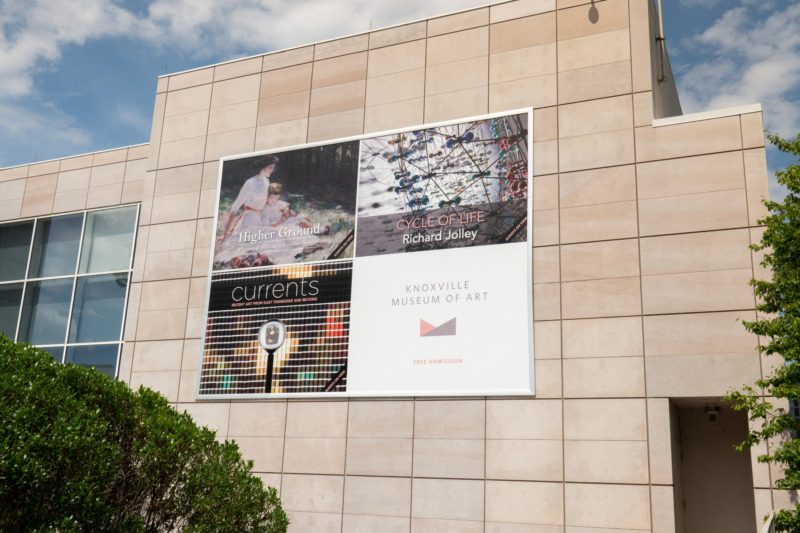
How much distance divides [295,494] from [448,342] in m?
4.73

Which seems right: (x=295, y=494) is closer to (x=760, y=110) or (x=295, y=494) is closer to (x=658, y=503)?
(x=658, y=503)

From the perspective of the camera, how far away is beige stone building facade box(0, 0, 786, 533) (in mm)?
14414

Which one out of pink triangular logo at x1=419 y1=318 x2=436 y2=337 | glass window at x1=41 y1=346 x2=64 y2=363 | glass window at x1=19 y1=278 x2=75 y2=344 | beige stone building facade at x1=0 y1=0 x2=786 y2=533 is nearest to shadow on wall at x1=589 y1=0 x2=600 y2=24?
beige stone building facade at x1=0 y1=0 x2=786 y2=533

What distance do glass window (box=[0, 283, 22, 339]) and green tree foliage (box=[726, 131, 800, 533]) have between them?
19.1 metres

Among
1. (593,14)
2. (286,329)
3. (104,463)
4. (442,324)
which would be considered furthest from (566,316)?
(104,463)

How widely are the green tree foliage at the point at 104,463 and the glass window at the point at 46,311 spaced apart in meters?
11.0

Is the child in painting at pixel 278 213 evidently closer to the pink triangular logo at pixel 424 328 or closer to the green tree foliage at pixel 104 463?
the pink triangular logo at pixel 424 328

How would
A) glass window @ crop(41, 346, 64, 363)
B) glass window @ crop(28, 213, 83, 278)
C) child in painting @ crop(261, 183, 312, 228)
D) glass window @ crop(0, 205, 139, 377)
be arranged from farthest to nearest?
1. glass window @ crop(28, 213, 83, 278)
2. glass window @ crop(41, 346, 64, 363)
3. glass window @ crop(0, 205, 139, 377)
4. child in painting @ crop(261, 183, 312, 228)

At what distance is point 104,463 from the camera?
31.8 ft

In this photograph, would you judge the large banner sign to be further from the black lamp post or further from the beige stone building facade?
the beige stone building facade

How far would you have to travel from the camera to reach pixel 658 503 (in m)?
13.9

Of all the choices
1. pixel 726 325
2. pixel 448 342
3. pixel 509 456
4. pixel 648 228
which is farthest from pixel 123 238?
pixel 726 325

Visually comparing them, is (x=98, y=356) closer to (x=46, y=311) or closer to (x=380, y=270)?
(x=46, y=311)

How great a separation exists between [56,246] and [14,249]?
71.8 inches
